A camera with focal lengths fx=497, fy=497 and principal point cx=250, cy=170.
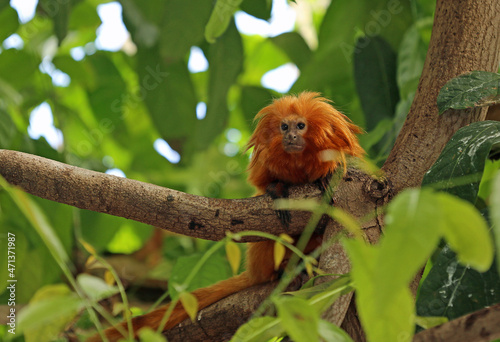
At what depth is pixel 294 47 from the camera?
2.19m

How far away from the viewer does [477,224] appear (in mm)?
528

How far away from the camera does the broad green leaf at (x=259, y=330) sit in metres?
0.80

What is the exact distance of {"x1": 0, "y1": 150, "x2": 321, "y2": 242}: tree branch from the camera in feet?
4.05

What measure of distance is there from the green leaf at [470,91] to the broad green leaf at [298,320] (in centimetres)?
77

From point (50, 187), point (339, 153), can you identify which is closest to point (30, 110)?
point (50, 187)

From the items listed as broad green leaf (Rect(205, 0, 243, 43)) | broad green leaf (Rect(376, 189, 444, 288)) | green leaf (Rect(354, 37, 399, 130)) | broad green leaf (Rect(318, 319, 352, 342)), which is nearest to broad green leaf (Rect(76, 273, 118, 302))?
broad green leaf (Rect(318, 319, 352, 342))

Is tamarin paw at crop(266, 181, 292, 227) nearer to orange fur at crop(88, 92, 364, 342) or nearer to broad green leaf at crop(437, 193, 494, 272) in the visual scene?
orange fur at crop(88, 92, 364, 342)

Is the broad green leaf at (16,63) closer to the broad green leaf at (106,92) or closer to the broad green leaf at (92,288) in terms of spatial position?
the broad green leaf at (106,92)

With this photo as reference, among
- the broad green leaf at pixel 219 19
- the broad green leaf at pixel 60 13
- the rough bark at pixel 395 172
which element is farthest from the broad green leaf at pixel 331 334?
the broad green leaf at pixel 60 13

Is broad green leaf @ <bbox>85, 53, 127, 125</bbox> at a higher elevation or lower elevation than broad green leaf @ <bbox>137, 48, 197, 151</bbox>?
higher

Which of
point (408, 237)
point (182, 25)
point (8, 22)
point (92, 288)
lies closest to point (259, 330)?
point (92, 288)

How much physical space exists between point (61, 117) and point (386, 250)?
2197 millimetres

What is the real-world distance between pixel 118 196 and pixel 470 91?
35.8 inches

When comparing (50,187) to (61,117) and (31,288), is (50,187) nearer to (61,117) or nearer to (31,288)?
(31,288)
